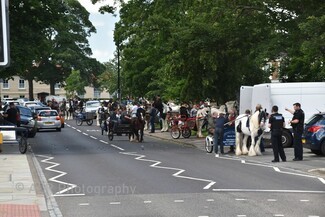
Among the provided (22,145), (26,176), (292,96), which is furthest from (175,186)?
(292,96)

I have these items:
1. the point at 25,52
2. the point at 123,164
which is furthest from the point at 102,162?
the point at 25,52

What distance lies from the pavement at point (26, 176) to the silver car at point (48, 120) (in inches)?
619

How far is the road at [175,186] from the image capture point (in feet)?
39.7

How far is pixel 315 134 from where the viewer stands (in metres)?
23.5

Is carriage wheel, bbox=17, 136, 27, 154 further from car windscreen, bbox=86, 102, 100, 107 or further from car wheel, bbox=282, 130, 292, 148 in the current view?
car windscreen, bbox=86, 102, 100, 107

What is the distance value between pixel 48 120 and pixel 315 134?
25.2 meters

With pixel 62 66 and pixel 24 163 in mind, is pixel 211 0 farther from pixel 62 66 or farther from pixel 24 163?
pixel 62 66

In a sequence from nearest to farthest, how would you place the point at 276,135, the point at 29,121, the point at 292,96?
the point at 276,135, the point at 292,96, the point at 29,121

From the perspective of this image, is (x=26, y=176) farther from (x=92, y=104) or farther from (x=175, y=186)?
(x=92, y=104)

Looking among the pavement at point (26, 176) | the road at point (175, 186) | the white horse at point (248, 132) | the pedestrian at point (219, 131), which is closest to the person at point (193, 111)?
the pavement at point (26, 176)

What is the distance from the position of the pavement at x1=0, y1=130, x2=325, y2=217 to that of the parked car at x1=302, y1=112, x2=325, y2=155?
382 millimetres

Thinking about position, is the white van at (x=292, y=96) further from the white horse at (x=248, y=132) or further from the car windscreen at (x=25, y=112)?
the car windscreen at (x=25, y=112)

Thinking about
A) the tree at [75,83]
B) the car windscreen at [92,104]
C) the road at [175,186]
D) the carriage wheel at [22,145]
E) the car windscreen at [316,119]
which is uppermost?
the tree at [75,83]

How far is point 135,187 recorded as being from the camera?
15.4 m
